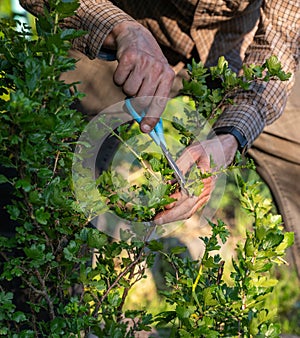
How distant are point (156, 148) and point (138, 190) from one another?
13 centimetres

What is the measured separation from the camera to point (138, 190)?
1770mm

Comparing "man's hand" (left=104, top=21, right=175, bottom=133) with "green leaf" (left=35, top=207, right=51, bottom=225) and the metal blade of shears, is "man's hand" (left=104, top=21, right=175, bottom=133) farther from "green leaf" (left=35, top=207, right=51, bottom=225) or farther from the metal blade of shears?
"green leaf" (left=35, top=207, right=51, bottom=225)

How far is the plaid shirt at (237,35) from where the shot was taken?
2486mm

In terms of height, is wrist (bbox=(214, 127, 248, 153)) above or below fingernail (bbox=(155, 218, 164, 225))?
below

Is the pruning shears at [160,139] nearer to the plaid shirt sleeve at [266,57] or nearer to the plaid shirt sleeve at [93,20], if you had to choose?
the plaid shirt sleeve at [93,20]

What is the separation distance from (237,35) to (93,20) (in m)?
1.03

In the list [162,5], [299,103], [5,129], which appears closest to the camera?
[5,129]

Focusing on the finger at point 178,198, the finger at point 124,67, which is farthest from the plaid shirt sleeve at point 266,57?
the finger at point 124,67

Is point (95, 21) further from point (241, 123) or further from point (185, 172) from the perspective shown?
point (241, 123)

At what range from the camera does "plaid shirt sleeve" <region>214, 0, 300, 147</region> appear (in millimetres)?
2443

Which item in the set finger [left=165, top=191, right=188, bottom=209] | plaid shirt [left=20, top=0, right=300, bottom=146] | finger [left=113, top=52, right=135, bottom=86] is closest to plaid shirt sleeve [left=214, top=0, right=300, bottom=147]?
plaid shirt [left=20, top=0, right=300, bottom=146]

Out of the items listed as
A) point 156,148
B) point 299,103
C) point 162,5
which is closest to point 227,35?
point 162,5

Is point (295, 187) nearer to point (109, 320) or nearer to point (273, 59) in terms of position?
point (273, 59)

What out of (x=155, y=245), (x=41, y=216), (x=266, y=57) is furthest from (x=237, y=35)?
(x=41, y=216)
